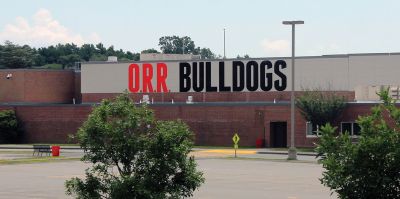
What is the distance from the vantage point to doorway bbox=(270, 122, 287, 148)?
70000 millimetres

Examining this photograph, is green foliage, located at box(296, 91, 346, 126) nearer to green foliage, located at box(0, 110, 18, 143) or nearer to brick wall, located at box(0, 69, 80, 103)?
green foliage, located at box(0, 110, 18, 143)

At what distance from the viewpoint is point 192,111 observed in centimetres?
7325

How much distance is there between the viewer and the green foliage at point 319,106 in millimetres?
64375

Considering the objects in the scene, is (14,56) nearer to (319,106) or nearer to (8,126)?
(8,126)

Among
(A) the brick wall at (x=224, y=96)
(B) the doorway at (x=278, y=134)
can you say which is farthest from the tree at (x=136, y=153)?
(A) the brick wall at (x=224, y=96)

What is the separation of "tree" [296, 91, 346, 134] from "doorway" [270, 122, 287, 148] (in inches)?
193

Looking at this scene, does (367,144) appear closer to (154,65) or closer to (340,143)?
(340,143)

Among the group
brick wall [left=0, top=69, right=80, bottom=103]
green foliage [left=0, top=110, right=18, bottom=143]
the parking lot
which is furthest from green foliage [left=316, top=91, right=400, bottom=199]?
brick wall [left=0, top=69, right=80, bottom=103]

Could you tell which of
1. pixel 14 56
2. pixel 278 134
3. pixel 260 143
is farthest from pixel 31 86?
pixel 14 56

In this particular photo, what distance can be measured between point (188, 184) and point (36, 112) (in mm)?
65922

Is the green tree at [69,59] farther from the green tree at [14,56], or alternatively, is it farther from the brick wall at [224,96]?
the brick wall at [224,96]

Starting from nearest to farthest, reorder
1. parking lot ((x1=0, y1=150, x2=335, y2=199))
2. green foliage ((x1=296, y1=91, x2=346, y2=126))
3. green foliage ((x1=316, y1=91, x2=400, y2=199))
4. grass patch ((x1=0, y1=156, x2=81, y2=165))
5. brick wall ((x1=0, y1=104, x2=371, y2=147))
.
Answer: green foliage ((x1=316, y1=91, x2=400, y2=199)), parking lot ((x1=0, y1=150, x2=335, y2=199)), grass patch ((x1=0, y1=156, x2=81, y2=165)), green foliage ((x1=296, y1=91, x2=346, y2=126)), brick wall ((x1=0, y1=104, x2=371, y2=147))

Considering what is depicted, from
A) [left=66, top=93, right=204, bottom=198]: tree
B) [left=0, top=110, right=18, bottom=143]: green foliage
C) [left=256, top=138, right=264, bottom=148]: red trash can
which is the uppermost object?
[left=66, top=93, right=204, bottom=198]: tree

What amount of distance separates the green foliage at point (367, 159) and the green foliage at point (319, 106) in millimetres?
51212
